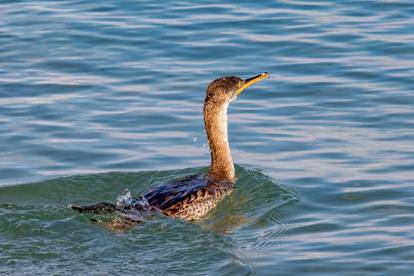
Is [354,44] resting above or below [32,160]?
above

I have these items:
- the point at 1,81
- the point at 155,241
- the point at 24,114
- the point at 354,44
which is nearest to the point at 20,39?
the point at 1,81

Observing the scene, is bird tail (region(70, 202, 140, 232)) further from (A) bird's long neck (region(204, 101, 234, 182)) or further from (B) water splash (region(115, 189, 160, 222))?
(A) bird's long neck (region(204, 101, 234, 182))

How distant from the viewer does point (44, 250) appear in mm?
11383

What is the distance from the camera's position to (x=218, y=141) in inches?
549

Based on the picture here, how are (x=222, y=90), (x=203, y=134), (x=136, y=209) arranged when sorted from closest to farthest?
1. (x=136, y=209)
2. (x=222, y=90)
3. (x=203, y=134)

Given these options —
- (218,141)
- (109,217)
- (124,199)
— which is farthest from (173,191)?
(218,141)

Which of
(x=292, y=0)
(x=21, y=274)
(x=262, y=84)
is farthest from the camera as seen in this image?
(x=292, y=0)

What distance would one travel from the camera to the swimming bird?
491 inches

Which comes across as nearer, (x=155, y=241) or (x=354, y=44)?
(x=155, y=241)

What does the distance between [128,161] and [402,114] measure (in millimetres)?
3310

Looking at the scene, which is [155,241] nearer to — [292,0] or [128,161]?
[128,161]

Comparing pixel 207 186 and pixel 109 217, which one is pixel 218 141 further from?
pixel 109 217

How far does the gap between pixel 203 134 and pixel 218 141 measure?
115cm

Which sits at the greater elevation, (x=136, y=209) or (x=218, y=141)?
(x=218, y=141)
